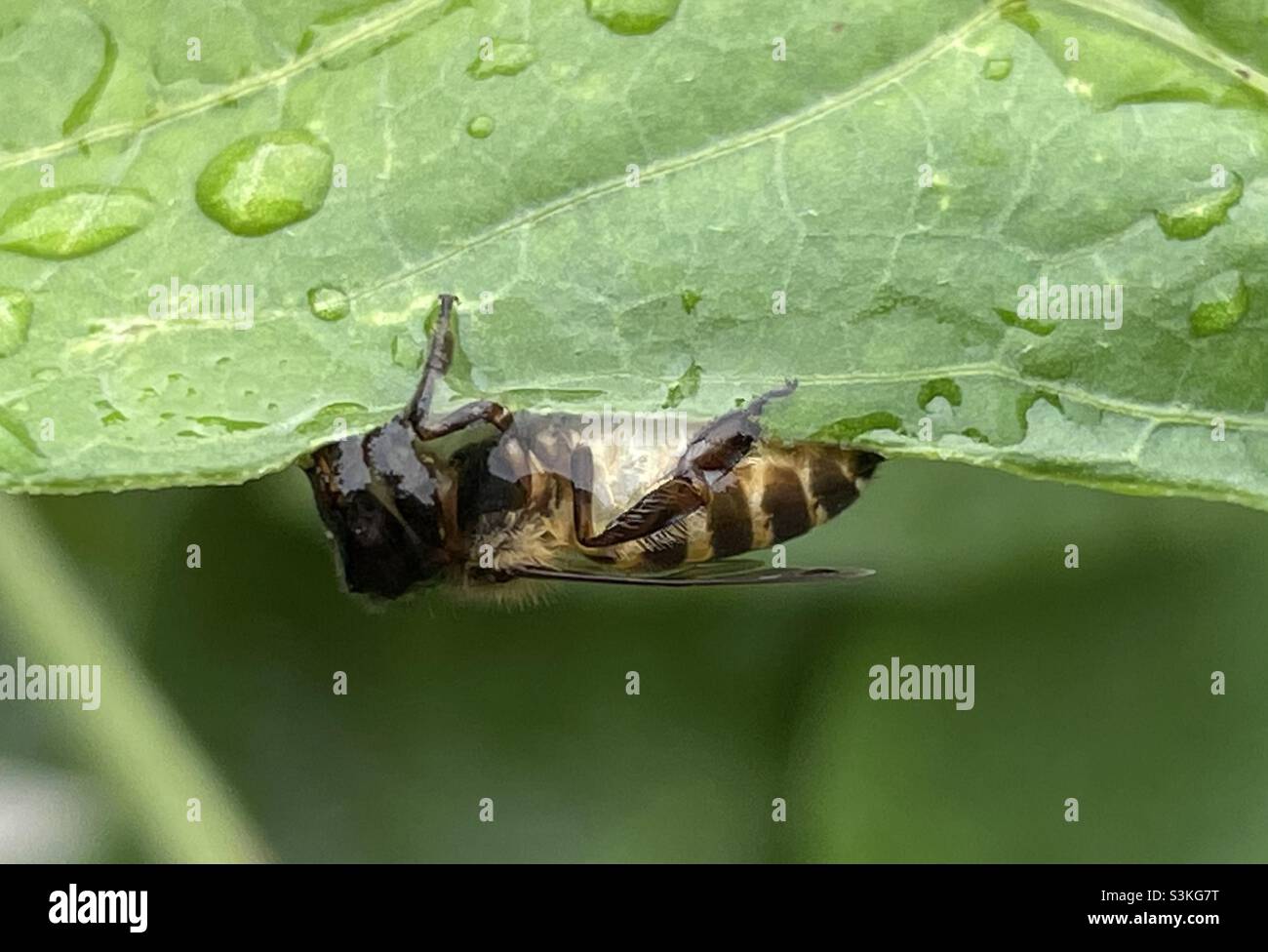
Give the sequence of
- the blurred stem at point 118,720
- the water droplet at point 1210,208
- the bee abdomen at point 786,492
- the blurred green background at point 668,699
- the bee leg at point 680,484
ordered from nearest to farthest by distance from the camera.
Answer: the water droplet at point 1210,208, the bee leg at point 680,484, the bee abdomen at point 786,492, the blurred stem at point 118,720, the blurred green background at point 668,699

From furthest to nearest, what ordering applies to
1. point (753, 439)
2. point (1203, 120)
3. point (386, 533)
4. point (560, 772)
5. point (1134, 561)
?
1. point (560, 772)
2. point (1134, 561)
3. point (386, 533)
4. point (753, 439)
5. point (1203, 120)

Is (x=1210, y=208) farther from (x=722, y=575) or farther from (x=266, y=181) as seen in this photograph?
(x=266, y=181)

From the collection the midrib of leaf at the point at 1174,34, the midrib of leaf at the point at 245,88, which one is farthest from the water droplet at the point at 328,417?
the midrib of leaf at the point at 1174,34

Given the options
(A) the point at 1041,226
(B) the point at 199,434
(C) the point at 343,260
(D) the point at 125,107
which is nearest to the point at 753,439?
(A) the point at 1041,226

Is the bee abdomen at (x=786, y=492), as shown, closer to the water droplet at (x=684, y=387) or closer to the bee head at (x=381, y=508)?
the water droplet at (x=684, y=387)

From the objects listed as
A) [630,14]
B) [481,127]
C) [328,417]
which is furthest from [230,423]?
[630,14]

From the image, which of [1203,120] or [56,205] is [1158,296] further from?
[56,205]
